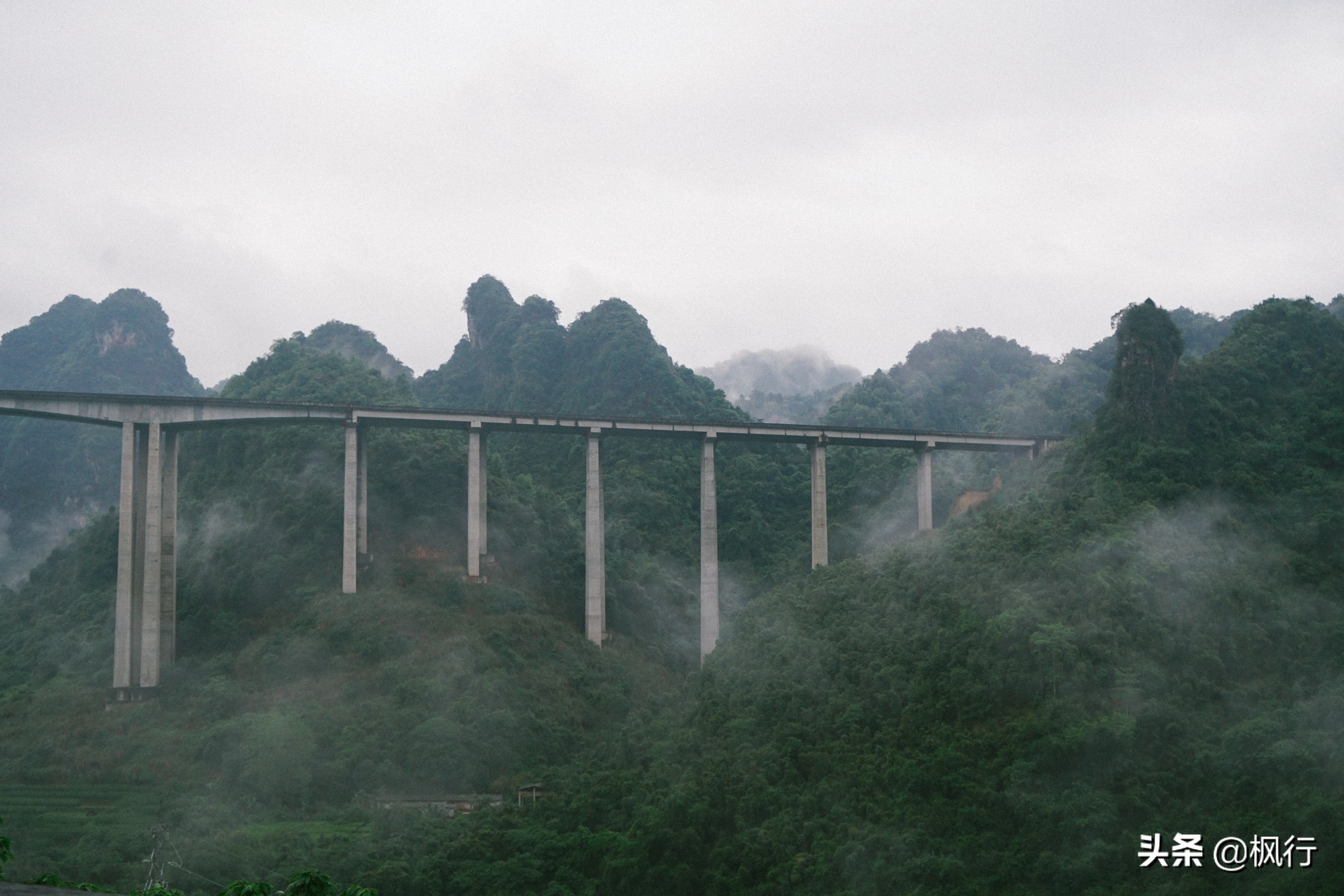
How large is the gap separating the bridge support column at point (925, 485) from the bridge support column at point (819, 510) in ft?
12.4

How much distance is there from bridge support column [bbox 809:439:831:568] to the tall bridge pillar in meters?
22.5

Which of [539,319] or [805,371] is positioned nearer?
[539,319]

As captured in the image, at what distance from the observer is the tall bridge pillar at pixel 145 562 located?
36625 mm

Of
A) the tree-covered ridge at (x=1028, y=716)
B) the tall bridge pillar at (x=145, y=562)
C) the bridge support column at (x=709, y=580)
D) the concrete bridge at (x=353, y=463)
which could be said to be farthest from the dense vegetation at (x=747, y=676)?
the bridge support column at (x=709, y=580)

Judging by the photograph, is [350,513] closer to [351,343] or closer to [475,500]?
[475,500]

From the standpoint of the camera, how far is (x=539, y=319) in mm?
70562

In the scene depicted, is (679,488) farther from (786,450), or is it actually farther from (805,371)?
(805,371)

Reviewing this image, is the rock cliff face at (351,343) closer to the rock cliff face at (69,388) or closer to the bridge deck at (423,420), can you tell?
the rock cliff face at (69,388)

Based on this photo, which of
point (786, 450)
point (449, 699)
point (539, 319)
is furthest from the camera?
point (539, 319)

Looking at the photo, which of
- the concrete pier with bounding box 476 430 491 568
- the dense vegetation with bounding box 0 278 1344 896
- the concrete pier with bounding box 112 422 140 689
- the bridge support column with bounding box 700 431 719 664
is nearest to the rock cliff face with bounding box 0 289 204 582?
the dense vegetation with bounding box 0 278 1344 896

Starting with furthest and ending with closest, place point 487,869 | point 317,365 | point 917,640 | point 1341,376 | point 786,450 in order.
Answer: point 786,450, point 317,365, point 1341,376, point 917,640, point 487,869

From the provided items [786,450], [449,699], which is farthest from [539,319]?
[449,699]

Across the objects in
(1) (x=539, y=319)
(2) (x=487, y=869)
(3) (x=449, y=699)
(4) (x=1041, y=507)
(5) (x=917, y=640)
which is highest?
(1) (x=539, y=319)

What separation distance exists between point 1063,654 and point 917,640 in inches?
188
